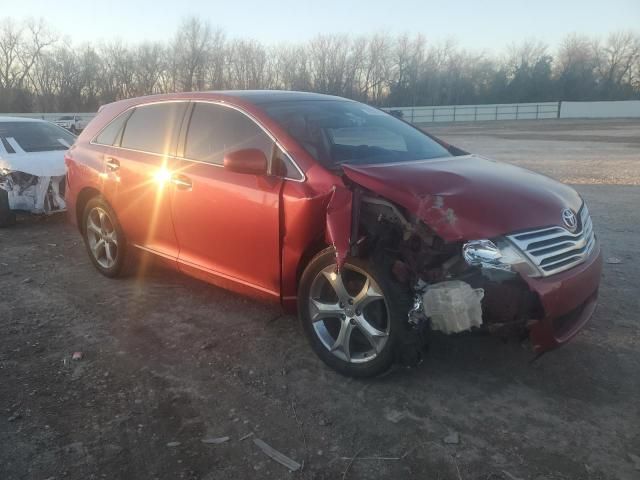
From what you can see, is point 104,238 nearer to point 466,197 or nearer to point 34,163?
point 34,163

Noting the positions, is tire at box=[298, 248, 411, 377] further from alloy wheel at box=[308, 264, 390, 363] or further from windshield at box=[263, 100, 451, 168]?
windshield at box=[263, 100, 451, 168]

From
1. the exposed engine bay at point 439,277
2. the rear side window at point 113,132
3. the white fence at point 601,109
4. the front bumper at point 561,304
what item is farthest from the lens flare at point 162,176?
the white fence at point 601,109

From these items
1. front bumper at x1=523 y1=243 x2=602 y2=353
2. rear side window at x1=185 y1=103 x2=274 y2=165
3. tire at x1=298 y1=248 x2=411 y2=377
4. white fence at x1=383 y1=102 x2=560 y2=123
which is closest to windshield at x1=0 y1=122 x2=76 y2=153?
rear side window at x1=185 y1=103 x2=274 y2=165

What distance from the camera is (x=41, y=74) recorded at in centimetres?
6078

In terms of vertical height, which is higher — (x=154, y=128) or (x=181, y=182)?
(x=154, y=128)

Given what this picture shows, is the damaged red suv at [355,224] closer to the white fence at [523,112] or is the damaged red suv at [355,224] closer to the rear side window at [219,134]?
the rear side window at [219,134]

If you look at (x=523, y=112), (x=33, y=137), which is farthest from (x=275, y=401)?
(x=523, y=112)

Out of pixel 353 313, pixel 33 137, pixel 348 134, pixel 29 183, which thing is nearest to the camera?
pixel 353 313

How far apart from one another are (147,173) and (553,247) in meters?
3.19

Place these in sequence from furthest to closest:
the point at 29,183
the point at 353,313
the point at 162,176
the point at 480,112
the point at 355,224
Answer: the point at 480,112 → the point at 29,183 → the point at 162,176 → the point at 353,313 → the point at 355,224

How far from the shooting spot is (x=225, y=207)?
12.2 feet

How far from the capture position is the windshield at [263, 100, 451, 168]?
11.8 ft

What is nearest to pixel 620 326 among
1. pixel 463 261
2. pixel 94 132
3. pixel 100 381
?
pixel 463 261

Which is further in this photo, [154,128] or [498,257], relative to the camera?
[154,128]
